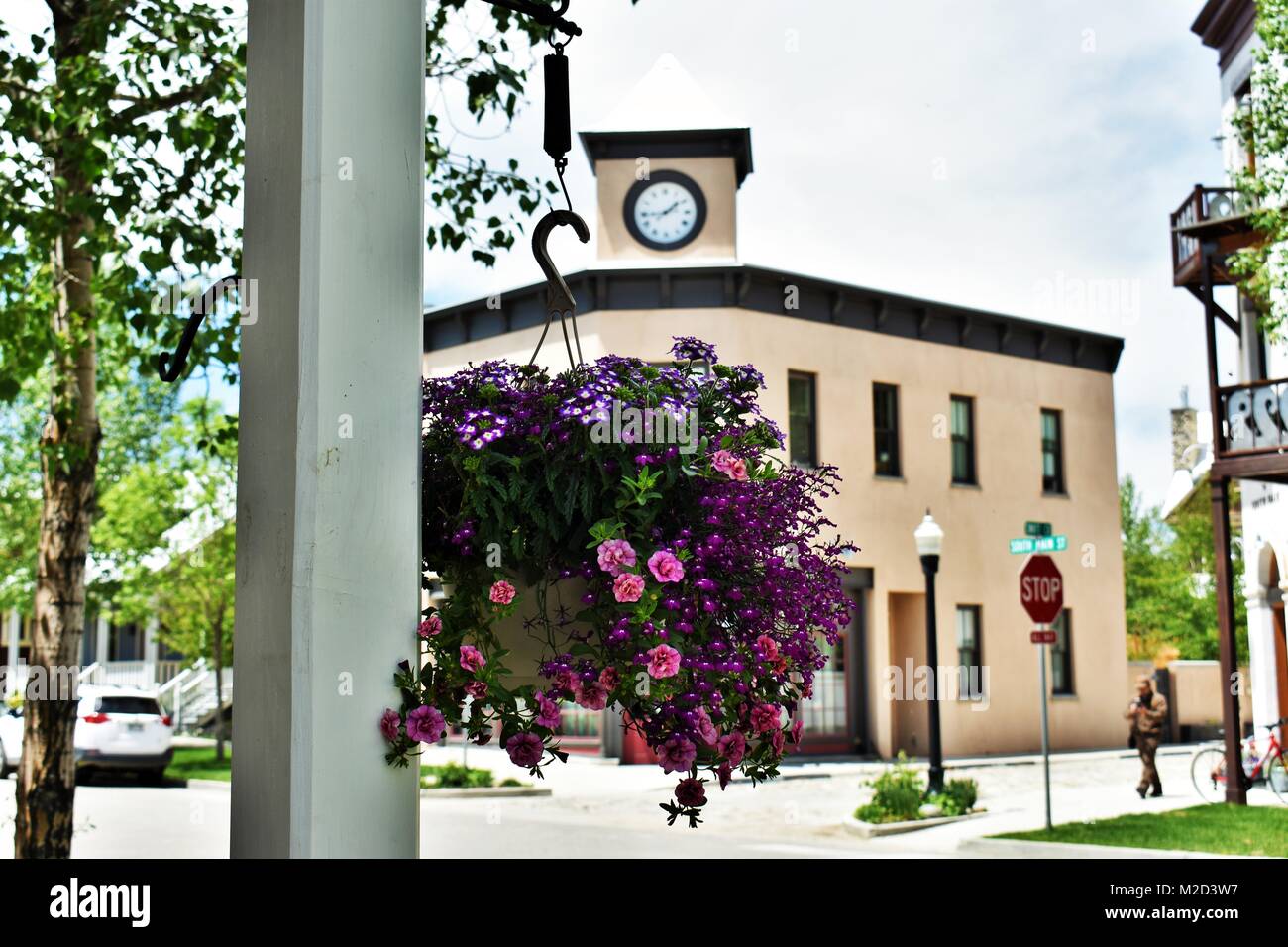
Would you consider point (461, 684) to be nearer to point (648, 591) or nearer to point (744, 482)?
point (648, 591)

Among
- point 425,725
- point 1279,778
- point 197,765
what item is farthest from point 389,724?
point 197,765

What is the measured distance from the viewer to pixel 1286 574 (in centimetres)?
1942

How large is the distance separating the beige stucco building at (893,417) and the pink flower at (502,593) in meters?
21.3

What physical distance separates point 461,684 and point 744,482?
0.67 meters

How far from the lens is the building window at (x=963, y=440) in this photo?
28.0m

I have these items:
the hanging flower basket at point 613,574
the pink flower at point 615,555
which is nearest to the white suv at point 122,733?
the hanging flower basket at point 613,574

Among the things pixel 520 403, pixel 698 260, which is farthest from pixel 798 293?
pixel 520 403

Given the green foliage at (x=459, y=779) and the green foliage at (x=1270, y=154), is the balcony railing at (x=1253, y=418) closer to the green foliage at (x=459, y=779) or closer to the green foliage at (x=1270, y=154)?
the green foliage at (x=1270, y=154)

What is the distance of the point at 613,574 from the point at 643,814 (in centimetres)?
1563

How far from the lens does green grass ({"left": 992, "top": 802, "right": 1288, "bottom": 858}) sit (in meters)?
12.8

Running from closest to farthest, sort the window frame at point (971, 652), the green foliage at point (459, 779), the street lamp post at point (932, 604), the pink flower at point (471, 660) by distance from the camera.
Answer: the pink flower at point (471, 660) < the street lamp post at point (932, 604) < the green foliage at point (459, 779) < the window frame at point (971, 652)

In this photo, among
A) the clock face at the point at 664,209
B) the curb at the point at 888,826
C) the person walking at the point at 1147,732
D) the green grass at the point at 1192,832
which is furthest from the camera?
the clock face at the point at 664,209

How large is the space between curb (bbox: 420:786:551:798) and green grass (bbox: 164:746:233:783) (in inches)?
128

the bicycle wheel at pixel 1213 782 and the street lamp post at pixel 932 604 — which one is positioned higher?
the street lamp post at pixel 932 604
